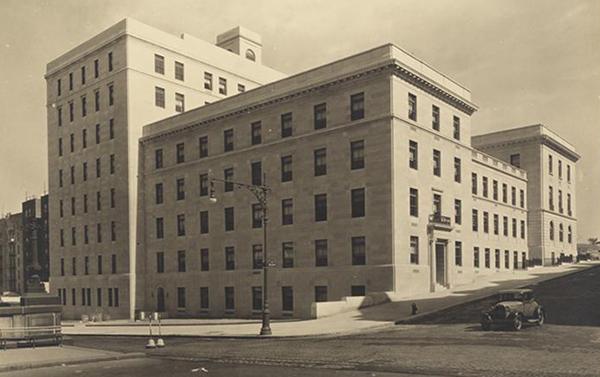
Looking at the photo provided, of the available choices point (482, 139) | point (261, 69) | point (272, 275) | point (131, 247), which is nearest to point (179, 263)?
point (131, 247)

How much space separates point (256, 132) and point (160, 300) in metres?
18.9

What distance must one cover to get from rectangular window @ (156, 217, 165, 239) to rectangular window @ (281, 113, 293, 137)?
661 inches

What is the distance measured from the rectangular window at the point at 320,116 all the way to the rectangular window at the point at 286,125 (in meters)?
2.49

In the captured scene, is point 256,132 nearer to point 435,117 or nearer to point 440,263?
point 435,117

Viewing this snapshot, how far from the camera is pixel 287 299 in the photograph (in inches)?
1811

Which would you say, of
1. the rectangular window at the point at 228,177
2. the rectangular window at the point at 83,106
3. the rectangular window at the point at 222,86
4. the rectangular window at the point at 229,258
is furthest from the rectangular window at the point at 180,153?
the rectangular window at the point at 83,106

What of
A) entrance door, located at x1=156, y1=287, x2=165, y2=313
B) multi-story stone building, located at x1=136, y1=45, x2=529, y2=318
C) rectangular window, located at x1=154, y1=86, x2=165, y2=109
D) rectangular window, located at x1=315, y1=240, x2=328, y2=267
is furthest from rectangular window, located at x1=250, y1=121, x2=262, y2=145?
entrance door, located at x1=156, y1=287, x2=165, y2=313

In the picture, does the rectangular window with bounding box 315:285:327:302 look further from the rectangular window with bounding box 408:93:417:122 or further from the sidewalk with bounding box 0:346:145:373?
the sidewalk with bounding box 0:346:145:373

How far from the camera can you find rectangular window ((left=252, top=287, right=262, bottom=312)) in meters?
48.0

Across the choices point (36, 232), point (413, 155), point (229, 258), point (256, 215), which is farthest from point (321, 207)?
point (36, 232)

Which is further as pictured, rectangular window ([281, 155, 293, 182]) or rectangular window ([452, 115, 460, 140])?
rectangular window ([452, 115, 460, 140])

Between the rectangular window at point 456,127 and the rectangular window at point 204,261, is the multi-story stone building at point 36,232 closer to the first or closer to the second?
the rectangular window at point 204,261

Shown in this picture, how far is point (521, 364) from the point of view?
16781mm

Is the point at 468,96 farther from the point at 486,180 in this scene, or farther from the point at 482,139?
the point at 482,139
